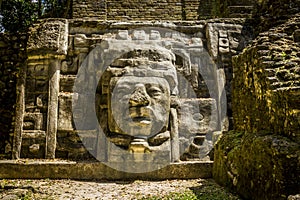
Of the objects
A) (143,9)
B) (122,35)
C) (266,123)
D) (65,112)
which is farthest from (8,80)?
(143,9)

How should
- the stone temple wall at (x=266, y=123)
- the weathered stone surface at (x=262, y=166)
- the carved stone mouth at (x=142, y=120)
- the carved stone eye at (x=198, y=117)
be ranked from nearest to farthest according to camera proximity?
the weathered stone surface at (x=262, y=166), the stone temple wall at (x=266, y=123), the carved stone mouth at (x=142, y=120), the carved stone eye at (x=198, y=117)

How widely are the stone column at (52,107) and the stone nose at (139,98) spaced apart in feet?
4.70

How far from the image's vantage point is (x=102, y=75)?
17.9 ft

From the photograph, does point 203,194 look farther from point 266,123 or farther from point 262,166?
point 266,123

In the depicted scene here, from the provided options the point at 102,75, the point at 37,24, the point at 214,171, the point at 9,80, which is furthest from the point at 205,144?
the point at 9,80

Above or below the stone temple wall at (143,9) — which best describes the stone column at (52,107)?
below

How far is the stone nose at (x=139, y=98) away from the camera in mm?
4699

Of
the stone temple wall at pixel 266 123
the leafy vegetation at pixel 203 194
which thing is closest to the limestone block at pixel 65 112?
the leafy vegetation at pixel 203 194

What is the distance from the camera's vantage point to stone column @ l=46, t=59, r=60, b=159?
5273 millimetres

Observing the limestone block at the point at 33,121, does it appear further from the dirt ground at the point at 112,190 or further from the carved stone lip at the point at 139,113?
the carved stone lip at the point at 139,113

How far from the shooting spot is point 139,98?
4.71m

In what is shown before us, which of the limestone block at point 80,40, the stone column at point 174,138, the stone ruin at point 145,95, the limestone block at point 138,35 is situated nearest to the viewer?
the stone ruin at point 145,95

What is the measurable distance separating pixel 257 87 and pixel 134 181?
2.13 m

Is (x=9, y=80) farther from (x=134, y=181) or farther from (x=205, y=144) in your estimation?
(x=205, y=144)
